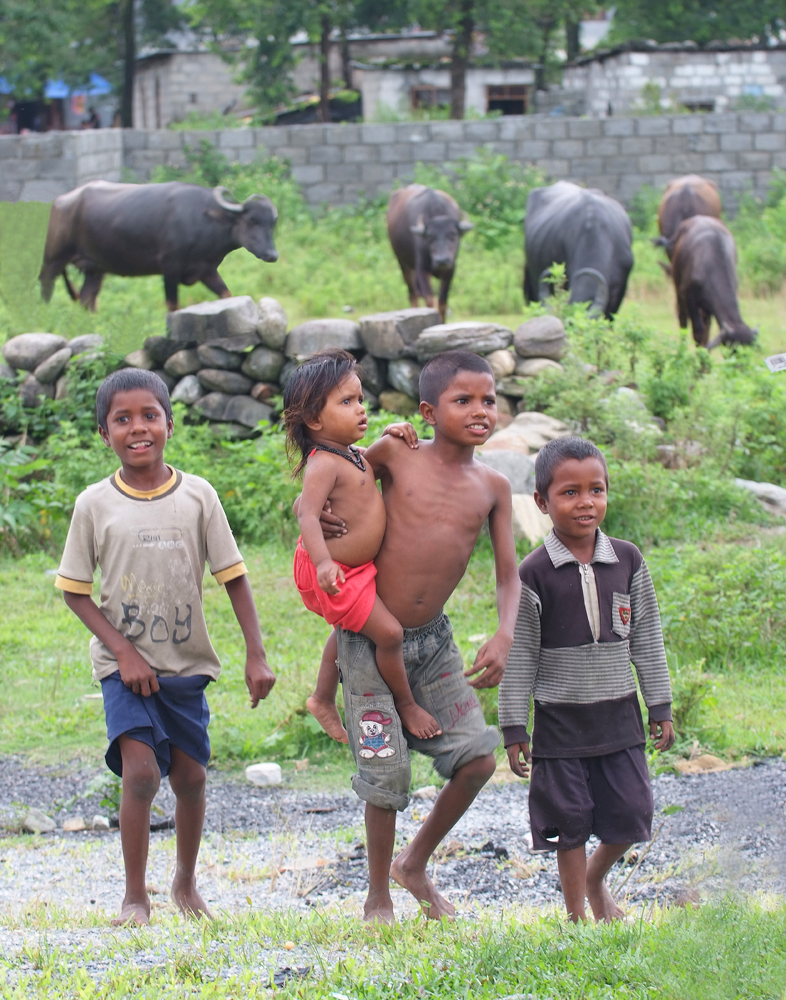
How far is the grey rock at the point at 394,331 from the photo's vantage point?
809cm

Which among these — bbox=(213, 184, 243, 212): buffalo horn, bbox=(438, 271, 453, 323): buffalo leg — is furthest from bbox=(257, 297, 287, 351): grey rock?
bbox=(438, 271, 453, 323): buffalo leg

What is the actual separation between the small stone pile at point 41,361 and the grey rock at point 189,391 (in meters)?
0.65

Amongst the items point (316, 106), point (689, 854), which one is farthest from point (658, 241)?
point (316, 106)

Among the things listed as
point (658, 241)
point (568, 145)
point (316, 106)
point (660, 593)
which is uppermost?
point (316, 106)

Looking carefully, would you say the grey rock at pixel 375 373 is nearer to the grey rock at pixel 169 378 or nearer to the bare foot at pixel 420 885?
the grey rock at pixel 169 378

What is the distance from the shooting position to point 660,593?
560 cm

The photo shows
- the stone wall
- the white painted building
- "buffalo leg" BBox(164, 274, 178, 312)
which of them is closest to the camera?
"buffalo leg" BBox(164, 274, 178, 312)

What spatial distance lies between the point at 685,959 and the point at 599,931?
29 centimetres

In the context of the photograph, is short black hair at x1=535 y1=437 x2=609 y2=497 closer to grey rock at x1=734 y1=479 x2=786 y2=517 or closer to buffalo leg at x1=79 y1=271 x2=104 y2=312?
grey rock at x1=734 y1=479 x2=786 y2=517

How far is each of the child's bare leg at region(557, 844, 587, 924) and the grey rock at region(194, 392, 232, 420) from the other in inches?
231

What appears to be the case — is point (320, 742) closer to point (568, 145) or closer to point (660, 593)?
point (660, 593)

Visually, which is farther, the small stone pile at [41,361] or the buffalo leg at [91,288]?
the buffalo leg at [91,288]

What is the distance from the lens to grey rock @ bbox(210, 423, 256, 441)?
8242 millimetres

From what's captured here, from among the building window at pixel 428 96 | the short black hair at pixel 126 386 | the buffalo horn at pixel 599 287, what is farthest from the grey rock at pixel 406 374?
the building window at pixel 428 96
